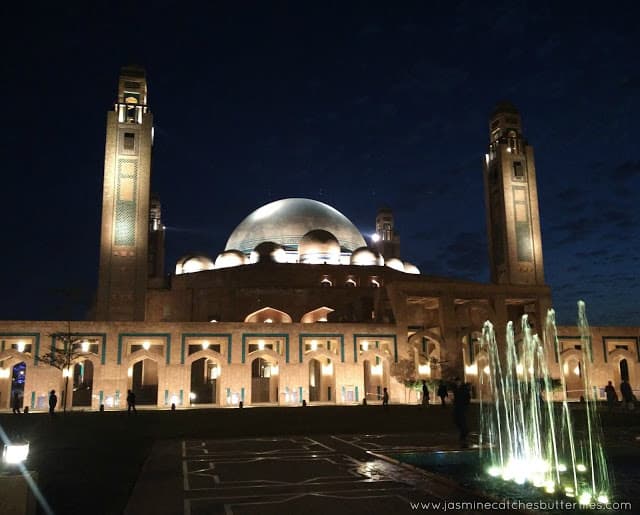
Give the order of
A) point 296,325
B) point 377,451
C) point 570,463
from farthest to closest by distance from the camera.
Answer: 1. point 296,325
2. point 377,451
3. point 570,463

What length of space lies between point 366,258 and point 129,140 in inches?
603

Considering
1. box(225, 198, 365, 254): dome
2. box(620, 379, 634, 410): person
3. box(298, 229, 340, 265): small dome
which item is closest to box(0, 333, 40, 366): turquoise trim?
box(298, 229, 340, 265): small dome

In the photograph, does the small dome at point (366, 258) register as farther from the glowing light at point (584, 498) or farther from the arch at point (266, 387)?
the glowing light at point (584, 498)

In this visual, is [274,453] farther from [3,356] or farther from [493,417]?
[3,356]

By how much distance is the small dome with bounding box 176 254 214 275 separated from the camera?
3694 centimetres

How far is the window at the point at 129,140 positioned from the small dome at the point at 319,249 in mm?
12085

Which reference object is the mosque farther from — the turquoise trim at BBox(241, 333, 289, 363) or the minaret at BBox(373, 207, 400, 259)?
the minaret at BBox(373, 207, 400, 259)

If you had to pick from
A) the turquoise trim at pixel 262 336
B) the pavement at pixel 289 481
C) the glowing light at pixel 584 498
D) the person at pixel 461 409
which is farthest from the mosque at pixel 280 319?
the glowing light at pixel 584 498

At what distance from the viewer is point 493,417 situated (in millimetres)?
17047

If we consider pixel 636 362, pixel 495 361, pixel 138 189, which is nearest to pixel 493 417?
pixel 495 361

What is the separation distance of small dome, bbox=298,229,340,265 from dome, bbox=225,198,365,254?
2.58 m

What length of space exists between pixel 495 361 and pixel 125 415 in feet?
54.0

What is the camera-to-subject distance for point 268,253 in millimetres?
36250

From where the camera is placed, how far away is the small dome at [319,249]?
36.4m
